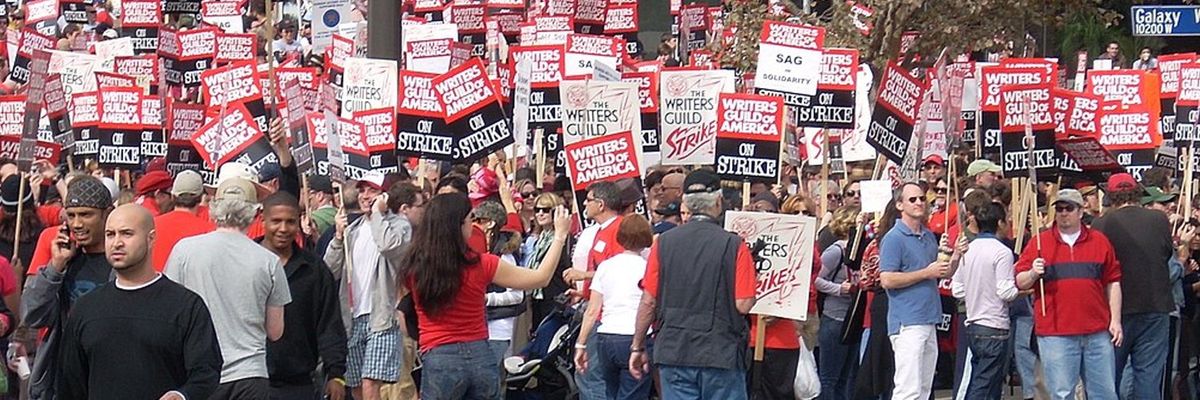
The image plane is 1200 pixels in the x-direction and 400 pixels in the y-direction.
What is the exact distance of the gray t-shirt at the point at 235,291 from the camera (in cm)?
858

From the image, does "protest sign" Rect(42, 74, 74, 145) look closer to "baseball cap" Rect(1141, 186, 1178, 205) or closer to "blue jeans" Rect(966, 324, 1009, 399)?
"blue jeans" Rect(966, 324, 1009, 399)

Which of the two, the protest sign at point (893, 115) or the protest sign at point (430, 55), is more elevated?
the protest sign at point (430, 55)

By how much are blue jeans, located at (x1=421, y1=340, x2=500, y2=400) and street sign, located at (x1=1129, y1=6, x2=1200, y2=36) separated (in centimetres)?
1080

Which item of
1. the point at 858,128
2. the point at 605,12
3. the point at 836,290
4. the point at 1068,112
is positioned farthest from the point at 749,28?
the point at 836,290

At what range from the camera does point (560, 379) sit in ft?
43.2

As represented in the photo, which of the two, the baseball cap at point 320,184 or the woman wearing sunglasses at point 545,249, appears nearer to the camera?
the woman wearing sunglasses at point 545,249

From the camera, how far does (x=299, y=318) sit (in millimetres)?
9422

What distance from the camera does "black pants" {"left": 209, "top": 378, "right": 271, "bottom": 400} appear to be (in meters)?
8.56

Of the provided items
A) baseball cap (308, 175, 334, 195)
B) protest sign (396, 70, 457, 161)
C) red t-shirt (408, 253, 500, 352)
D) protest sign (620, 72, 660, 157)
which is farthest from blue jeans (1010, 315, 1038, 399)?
baseball cap (308, 175, 334, 195)

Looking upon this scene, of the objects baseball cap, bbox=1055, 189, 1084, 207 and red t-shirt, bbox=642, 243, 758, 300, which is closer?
red t-shirt, bbox=642, 243, 758, 300

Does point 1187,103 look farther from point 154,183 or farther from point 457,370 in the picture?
point 154,183

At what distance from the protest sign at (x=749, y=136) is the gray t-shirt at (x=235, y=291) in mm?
6272

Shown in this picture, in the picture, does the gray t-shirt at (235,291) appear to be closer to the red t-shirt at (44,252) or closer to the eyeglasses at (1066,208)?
the red t-shirt at (44,252)

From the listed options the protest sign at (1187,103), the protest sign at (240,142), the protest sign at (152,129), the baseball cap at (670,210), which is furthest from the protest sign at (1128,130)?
the protest sign at (152,129)
